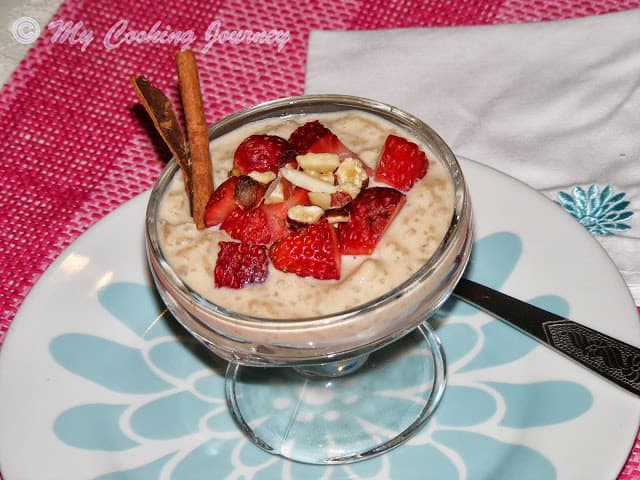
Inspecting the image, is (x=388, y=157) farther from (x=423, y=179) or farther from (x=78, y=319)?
(x=78, y=319)

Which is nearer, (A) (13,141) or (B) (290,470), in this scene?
(B) (290,470)

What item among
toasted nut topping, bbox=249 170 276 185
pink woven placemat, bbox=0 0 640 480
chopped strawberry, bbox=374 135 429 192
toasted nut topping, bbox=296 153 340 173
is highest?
chopped strawberry, bbox=374 135 429 192

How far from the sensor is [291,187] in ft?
6.41

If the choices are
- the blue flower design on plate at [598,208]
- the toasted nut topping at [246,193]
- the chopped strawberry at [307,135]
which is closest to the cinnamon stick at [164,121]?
the toasted nut topping at [246,193]

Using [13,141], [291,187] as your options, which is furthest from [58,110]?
[291,187]

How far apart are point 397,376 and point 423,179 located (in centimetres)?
59

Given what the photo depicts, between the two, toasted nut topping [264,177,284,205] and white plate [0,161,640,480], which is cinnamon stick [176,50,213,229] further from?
white plate [0,161,640,480]

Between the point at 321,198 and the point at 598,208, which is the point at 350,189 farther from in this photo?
the point at 598,208

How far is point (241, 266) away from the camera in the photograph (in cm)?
178

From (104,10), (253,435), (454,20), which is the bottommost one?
(253,435)

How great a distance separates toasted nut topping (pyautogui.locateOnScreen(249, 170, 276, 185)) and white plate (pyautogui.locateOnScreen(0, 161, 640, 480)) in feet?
1.82

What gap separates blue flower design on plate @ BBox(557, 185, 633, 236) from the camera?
→ 2422 mm

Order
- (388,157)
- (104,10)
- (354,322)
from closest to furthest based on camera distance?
(354,322) → (388,157) → (104,10)

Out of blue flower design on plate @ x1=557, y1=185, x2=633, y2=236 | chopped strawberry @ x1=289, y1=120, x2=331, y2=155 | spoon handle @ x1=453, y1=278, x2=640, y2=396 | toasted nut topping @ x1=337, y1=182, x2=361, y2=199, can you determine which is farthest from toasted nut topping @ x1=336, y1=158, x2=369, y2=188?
blue flower design on plate @ x1=557, y1=185, x2=633, y2=236
